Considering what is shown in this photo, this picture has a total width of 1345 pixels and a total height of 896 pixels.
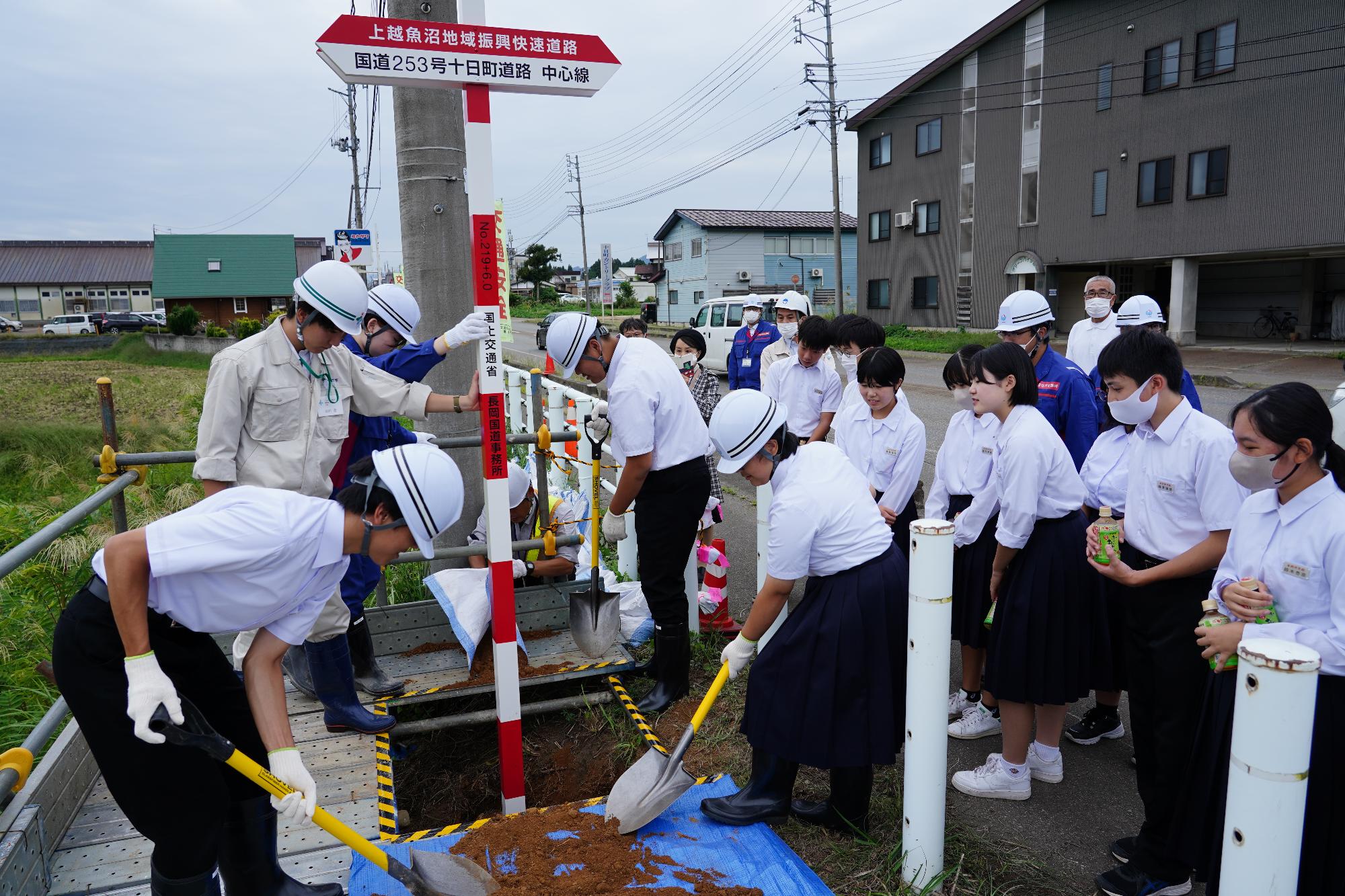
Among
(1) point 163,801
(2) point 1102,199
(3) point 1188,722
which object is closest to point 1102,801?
(3) point 1188,722

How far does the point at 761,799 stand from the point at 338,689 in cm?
192

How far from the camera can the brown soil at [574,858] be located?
277cm

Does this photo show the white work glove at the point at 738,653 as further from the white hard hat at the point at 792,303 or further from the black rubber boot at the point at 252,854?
the white hard hat at the point at 792,303

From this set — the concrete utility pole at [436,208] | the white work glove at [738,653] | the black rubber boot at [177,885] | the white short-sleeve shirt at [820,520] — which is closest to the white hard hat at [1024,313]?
the white short-sleeve shirt at [820,520]

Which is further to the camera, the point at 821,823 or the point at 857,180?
the point at 857,180

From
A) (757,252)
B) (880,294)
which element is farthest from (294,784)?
(757,252)

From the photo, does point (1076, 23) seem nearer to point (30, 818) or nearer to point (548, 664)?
point (548, 664)

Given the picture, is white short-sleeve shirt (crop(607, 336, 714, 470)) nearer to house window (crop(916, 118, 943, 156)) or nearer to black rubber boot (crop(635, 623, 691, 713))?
black rubber boot (crop(635, 623, 691, 713))

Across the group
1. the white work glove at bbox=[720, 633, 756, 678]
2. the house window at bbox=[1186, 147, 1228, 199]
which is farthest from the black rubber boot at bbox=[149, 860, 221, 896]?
the house window at bbox=[1186, 147, 1228, 199]

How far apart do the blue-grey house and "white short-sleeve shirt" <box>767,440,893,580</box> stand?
1484 inches

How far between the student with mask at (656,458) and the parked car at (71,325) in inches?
1723

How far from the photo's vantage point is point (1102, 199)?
74.6 feet

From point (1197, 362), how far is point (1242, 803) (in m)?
18.9

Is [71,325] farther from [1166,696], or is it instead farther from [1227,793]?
[1227,793]
